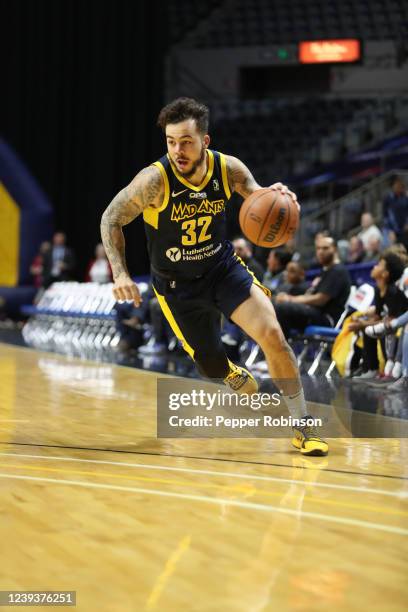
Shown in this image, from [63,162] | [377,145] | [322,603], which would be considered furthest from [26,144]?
[322,603]

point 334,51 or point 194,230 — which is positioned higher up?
point 334,51

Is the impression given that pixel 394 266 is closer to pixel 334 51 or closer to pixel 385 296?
pixel 385 296

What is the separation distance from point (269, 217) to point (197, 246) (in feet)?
1.51

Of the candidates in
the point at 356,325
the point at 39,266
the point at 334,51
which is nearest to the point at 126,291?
the point at 356,325

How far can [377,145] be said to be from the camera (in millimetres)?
18484

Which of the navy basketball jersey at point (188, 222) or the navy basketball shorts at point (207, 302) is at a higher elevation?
the navy basketball jersey at point (188, 222)

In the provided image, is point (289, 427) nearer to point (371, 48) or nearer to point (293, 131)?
point (293, 131)

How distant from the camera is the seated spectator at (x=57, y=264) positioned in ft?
59.1

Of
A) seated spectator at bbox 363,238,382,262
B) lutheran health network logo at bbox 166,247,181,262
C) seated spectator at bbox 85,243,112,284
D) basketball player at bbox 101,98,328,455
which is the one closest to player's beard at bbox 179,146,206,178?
basketball player at bbox 101,98,328,455

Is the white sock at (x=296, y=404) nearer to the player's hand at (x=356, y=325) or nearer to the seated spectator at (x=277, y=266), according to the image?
the player's hand at (x=356, y=325)

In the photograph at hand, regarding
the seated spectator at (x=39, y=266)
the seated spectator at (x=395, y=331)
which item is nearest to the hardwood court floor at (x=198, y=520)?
the seated spectator at (x=395, y=331)

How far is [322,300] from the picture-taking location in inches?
362

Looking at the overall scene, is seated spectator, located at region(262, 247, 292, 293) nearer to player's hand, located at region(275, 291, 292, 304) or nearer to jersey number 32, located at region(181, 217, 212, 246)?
player's hand, located at region(275, 291, 292, 304)

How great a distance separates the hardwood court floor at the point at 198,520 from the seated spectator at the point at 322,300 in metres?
3.69
